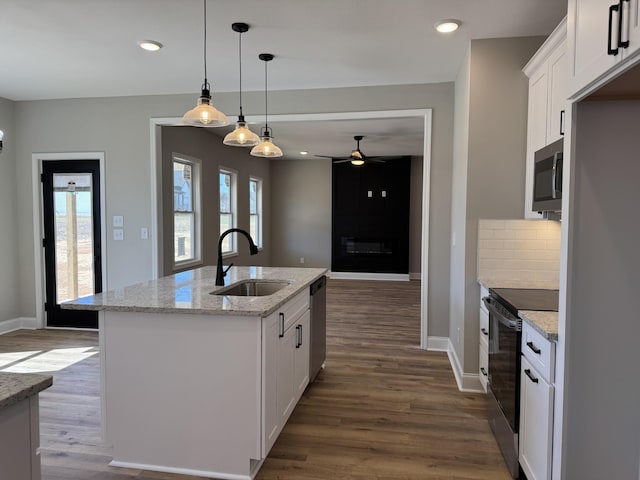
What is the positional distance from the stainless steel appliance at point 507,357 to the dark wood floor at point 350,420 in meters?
0.15

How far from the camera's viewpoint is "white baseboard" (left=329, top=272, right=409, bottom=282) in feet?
29.9

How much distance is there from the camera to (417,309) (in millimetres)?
6324

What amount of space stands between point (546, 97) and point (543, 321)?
1.56m

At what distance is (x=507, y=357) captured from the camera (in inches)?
90.4

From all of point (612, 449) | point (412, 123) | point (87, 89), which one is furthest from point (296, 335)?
point (412, 123)

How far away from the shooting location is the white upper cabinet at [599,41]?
48.7 inches

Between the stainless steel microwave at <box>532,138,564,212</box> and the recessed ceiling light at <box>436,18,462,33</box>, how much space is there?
1.05 metres

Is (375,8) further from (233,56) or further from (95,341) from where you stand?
(95,341)

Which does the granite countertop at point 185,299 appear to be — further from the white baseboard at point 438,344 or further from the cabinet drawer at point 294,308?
the white baseboard at point 438,344

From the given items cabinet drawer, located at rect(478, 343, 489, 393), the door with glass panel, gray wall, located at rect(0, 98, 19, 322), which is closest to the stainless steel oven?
cabinet drawer, located at rect(478, 343, 489, 393)

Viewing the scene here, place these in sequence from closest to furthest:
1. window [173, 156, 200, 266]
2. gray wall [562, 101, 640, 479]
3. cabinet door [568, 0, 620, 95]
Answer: cabinet door [568, 0, 620, 95]
gray wall [562, 101, 640, 479]
window [173, 156, 200, 266]

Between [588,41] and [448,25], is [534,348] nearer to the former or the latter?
[588,41]

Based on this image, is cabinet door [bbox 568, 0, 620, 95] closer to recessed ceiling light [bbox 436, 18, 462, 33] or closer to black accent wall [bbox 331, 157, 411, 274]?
recessed ceiling light [bbox 436, 18, 462, 33]

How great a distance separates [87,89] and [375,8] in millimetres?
3300
